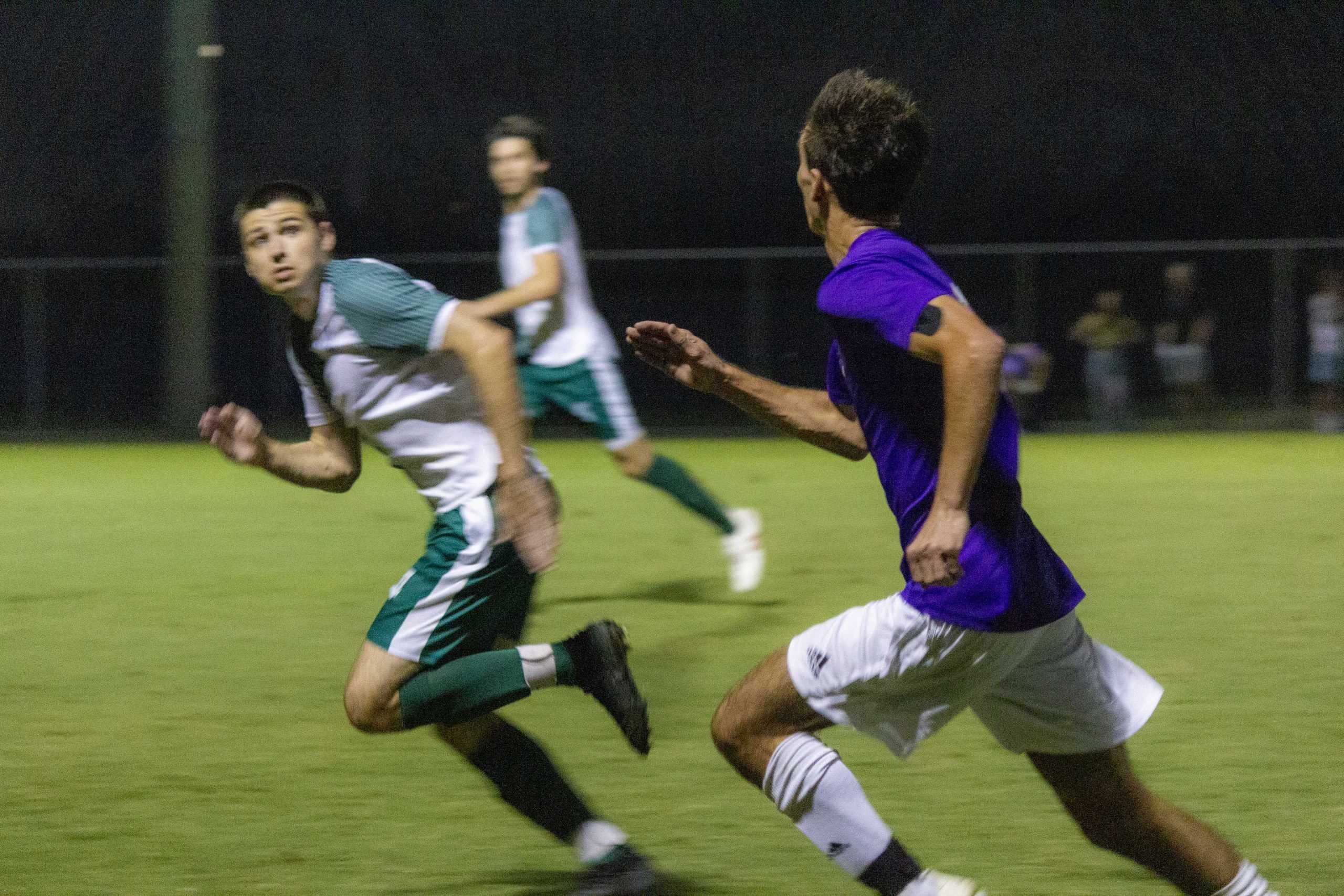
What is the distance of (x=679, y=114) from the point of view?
35188mm

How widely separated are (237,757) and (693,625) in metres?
2.46

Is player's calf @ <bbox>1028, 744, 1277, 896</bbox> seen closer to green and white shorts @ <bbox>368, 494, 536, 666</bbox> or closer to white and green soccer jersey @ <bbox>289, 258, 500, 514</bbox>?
green and white shorts @ <bbox>368, 494, 536, 666</bbox>

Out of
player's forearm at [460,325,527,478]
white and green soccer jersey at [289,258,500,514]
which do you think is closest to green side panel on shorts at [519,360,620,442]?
white and green soccer jersey at [289,258,500,514]

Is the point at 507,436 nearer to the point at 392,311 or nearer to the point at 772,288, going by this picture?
the point at 392,311

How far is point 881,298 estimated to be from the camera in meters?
2.84

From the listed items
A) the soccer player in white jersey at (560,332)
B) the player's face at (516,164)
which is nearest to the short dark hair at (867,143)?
the soccer player in white jersey at (560,332)

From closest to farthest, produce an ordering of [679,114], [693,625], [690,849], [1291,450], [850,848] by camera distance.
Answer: [850,848] → [690,849] → [693,625] → [1291,450] → [679,114]

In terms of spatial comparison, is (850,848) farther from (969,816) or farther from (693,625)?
(693,625)

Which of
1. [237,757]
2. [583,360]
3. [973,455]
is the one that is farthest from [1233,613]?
[973,455]

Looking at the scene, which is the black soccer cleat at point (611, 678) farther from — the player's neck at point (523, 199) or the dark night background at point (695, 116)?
the dark night background at point (695, 116)

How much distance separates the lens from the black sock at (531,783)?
3740 millimetres

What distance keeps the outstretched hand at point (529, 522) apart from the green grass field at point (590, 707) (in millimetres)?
894

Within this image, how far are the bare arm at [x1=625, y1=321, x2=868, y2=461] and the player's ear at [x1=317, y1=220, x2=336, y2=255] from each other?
87 centimetres

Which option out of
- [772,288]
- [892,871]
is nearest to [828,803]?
[892,871]
